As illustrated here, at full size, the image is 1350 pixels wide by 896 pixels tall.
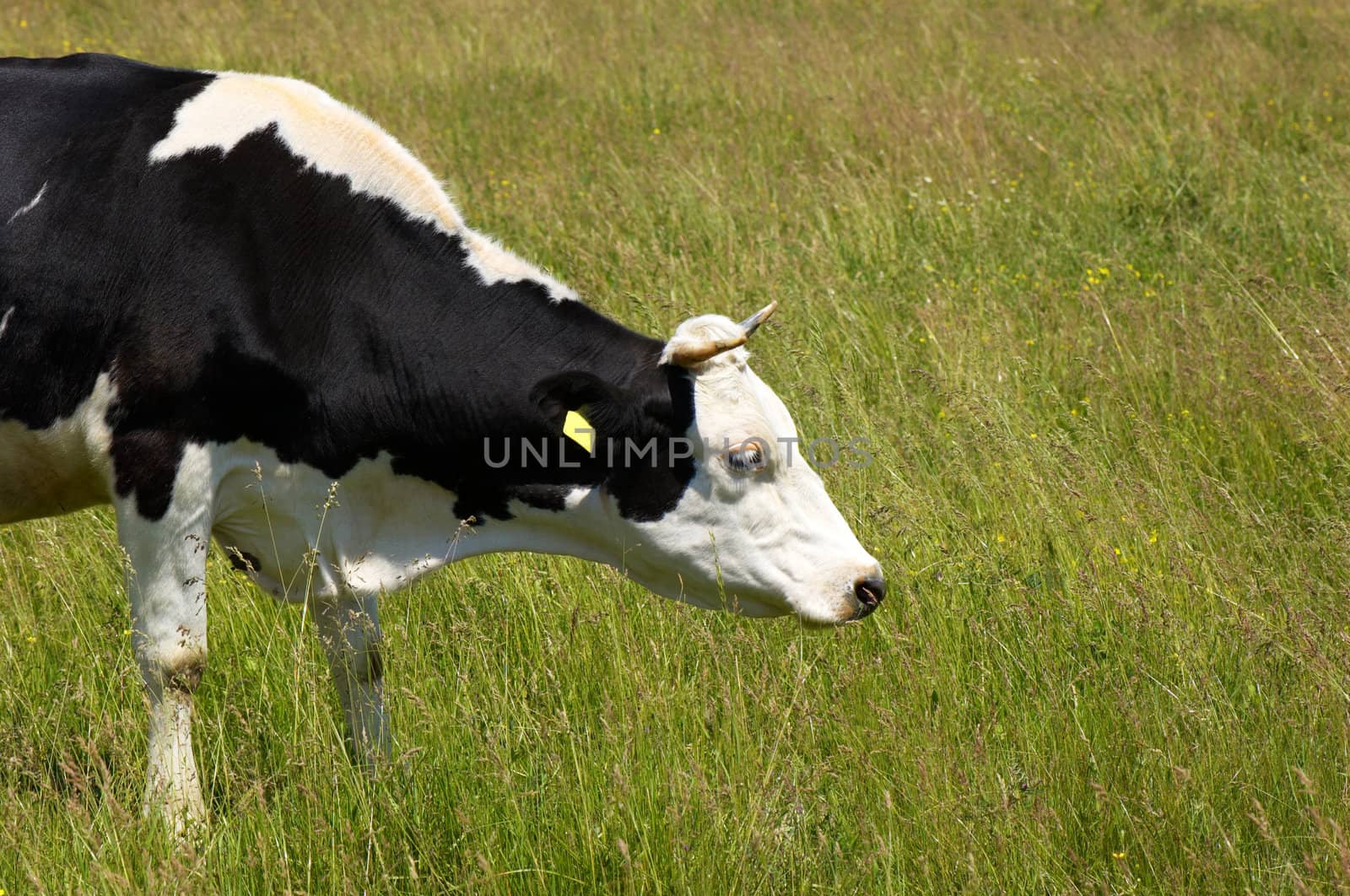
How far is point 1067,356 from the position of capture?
5.71 m

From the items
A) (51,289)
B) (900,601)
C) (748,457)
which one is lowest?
(900,601)

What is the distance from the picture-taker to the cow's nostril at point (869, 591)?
3326 mm

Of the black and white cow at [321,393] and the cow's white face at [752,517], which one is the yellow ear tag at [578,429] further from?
the cow's white face at [752,517]

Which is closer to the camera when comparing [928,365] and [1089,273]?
[928,365]

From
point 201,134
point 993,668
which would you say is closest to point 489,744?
point 993,668

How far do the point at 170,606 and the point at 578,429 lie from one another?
1115mm

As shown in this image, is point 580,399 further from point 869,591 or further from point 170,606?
point 170,606

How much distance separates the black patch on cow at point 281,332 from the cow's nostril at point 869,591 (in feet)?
1.68

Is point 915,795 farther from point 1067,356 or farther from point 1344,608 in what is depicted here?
point 1067,356

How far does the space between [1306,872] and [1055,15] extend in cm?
1029

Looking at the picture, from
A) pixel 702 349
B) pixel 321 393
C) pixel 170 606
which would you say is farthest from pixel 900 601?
pixel 170 606

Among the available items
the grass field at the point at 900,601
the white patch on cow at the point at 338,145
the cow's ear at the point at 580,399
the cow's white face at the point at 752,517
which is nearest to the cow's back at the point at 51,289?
the white patch on cow at the point at 338,145

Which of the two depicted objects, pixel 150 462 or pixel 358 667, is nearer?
pixel 150 462

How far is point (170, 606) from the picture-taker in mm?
3426
